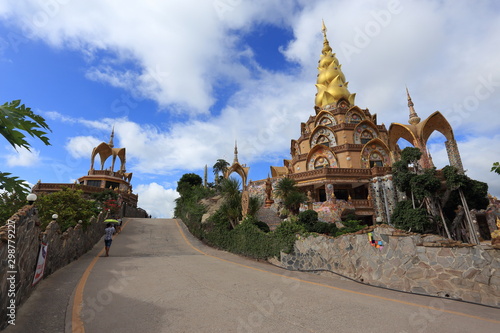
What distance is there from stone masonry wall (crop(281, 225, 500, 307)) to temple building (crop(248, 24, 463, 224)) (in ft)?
42.3

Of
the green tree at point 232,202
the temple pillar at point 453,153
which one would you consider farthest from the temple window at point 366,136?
the green tree at point 232,202

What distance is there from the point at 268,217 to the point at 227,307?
17464 millimetres

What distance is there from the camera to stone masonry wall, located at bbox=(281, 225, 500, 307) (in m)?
5.82

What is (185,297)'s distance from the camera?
18.4 feet

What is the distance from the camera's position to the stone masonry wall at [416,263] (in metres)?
5.82

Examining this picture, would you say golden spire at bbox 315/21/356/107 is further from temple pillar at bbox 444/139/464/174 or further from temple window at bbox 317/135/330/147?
temple pillar at bbox 444/139/464/174

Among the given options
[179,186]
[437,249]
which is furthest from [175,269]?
[179,186]

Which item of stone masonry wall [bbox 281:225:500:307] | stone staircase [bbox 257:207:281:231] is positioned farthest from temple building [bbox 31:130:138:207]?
stone masonry wall [bbox 281:225:500:307]

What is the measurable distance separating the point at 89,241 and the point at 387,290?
48.4 ft

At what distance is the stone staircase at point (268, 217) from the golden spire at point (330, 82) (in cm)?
1918

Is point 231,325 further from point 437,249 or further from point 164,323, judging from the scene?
point 437,249

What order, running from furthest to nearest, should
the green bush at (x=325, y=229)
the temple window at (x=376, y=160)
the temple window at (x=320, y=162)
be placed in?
the temple window at (x=320, y=162) → the temple window at (x=376, y=160) → the green bush at (x=325, y=229)

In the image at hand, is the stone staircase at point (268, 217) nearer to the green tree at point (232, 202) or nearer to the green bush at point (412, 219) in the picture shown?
the green tree at point (232, 202)

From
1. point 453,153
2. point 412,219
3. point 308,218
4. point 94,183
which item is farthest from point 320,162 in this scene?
point 94,183
